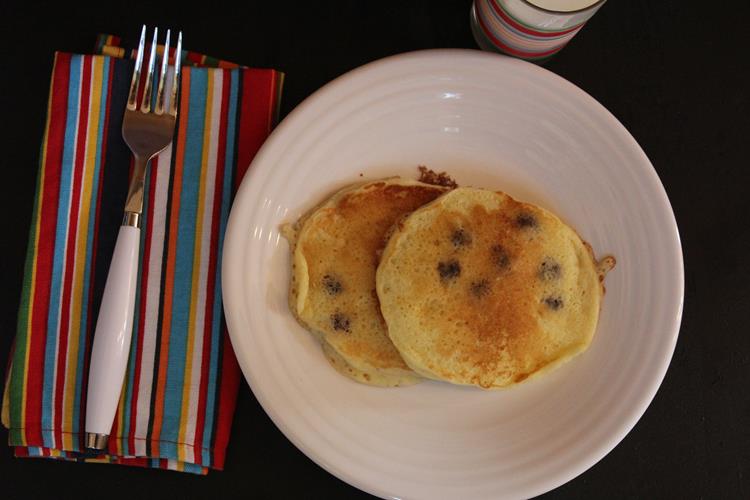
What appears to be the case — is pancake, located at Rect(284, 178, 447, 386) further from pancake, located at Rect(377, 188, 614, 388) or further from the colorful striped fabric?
the colorful striped fabric

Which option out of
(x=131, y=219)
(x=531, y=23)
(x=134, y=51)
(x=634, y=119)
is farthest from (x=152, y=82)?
(x=634, y=119)

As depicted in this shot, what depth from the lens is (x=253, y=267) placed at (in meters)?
1.14

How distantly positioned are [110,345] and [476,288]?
2.43 ft

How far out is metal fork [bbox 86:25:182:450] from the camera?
1135 millimetres

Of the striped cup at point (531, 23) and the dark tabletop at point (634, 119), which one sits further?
the dark tabletop at point (634, 119)

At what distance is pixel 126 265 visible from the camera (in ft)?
3.75

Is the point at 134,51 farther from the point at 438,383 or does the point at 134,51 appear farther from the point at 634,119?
the point at 634,119

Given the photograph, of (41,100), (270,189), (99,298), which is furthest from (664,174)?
(41,100)

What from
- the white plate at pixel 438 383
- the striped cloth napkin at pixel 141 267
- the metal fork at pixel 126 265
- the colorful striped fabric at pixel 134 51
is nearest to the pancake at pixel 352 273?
the white plate at pixel 438 383

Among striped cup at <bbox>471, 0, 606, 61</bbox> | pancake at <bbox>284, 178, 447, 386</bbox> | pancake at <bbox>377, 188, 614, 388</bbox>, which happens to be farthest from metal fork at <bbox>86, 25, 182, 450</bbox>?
striped cup at <bbox>471, 0, 606, 61</bbox>

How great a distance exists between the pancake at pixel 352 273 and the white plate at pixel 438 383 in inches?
1.7

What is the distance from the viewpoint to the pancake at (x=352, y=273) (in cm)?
114

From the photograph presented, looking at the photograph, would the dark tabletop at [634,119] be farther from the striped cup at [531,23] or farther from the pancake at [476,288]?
the pancake at [476,288]

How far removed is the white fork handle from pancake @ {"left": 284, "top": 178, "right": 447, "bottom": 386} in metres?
0.33
